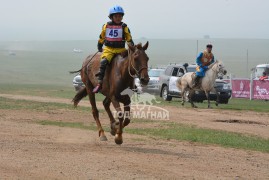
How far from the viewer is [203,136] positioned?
622 inches

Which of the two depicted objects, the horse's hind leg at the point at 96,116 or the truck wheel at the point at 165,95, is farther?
the truck wheel at the point at 165,95

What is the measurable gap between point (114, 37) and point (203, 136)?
3462 mm

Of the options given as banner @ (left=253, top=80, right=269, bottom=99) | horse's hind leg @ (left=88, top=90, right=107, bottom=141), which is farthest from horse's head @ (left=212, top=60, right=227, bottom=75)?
horse's hind leg @ (left=88, top=90, right=107, bottom=141)

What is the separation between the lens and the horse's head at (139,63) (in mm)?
12781

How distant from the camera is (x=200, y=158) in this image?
11.8m

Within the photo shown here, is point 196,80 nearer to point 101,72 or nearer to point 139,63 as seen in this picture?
point 101,72

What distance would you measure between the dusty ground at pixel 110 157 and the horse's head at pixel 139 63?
55.2 inches

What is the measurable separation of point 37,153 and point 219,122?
951 cm

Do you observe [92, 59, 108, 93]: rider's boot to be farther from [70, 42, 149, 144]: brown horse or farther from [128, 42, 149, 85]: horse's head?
[128, 42, 149, 85]: horse's head

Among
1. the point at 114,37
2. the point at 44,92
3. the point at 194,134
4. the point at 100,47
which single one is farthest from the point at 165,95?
the point at 114,37

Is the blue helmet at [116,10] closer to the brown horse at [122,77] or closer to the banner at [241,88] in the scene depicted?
the brown horse at [122,77]

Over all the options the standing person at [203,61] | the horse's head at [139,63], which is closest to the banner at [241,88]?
the standing person at [203,61]

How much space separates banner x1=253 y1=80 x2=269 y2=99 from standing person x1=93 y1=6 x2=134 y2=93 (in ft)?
74.0

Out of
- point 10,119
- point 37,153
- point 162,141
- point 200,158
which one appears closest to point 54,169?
point 37,153
